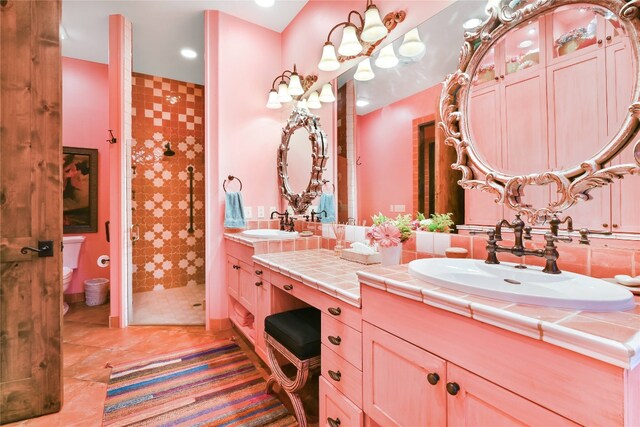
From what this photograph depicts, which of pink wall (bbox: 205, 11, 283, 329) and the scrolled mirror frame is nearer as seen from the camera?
the scrolled mirror frame

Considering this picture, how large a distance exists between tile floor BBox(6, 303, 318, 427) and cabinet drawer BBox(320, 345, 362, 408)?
0.50m

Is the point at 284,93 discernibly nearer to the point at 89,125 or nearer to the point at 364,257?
the point at 364,257

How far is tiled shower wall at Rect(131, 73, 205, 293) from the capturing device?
12.4ft

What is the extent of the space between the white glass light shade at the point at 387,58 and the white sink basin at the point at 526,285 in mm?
1207

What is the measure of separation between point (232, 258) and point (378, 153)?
158 cm

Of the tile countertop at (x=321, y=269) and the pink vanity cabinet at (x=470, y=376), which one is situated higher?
the tile countertop at (x=321, y=269)

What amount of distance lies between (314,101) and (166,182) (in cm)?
247

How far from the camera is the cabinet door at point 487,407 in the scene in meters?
0.66

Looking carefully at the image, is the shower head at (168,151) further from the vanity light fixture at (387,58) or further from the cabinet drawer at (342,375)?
the cabinet drawer at (342,375)

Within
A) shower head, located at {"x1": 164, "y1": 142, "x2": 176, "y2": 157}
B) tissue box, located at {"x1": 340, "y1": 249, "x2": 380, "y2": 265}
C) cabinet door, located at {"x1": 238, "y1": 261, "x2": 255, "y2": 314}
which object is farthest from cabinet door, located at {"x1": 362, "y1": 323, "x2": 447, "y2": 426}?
shower head, located at {"x1": 164, "y1": 142, "x2": 176, "y2": 157}

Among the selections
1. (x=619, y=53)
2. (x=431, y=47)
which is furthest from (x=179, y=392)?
(x=619, y=53)

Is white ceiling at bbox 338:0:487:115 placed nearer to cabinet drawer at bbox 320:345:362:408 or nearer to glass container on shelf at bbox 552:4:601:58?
glass container on shelf at bbox 552:4:601:58

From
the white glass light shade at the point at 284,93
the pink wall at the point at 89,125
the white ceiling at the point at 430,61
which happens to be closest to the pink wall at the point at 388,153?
the white ceiling at the point at 430,61

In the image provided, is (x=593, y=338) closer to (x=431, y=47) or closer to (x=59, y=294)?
(x=431, y=47)
